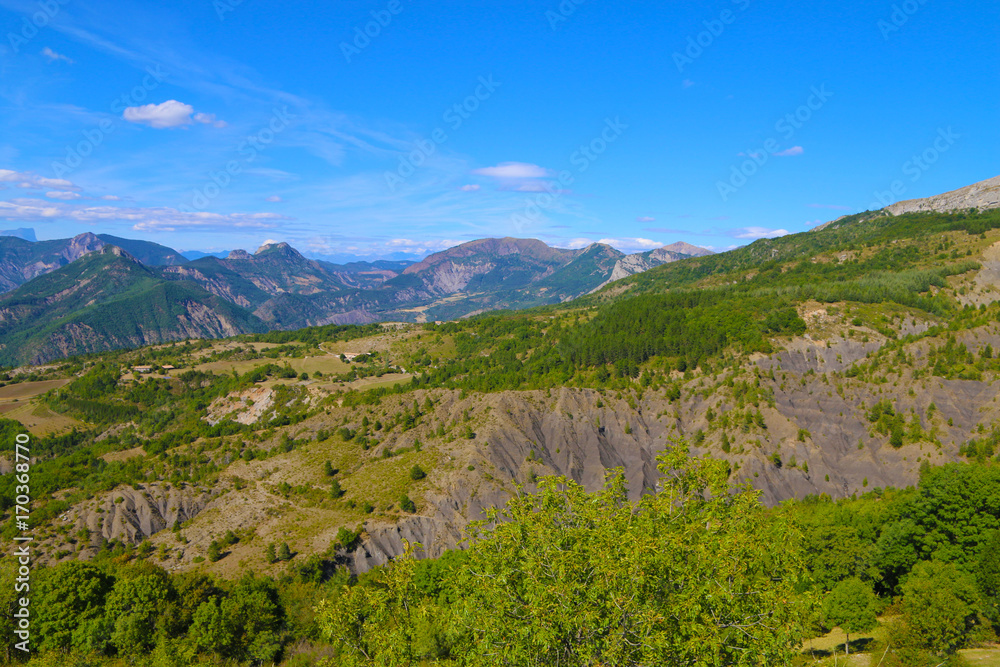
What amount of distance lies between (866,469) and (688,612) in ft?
276

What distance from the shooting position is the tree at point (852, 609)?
126ft

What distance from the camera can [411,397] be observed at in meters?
97.9

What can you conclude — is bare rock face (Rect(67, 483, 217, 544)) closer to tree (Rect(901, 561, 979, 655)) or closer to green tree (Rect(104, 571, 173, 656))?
green tree (Rect(104, 571, 173, 656))

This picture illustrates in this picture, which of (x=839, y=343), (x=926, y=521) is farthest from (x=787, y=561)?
(x=839, y=343)

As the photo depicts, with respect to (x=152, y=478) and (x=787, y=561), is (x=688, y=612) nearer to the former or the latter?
(x=787, y=561)

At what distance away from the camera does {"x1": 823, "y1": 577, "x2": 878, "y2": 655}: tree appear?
1510 inches

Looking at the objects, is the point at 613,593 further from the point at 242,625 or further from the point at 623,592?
the point at 242,625

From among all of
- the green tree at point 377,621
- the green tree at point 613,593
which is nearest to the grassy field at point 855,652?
the green tree at point 613,593

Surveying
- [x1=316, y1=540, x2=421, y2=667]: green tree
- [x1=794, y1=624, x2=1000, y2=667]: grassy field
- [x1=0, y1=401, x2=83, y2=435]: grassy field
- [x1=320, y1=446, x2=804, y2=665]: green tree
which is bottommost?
[x1=794, y1=624, x2=1000, y2=667]: grassy field

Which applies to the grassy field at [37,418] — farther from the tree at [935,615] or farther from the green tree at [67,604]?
the tree at [935,615]

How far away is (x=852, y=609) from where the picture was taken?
38812mm

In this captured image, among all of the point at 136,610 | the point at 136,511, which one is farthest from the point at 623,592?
the point at 136,511

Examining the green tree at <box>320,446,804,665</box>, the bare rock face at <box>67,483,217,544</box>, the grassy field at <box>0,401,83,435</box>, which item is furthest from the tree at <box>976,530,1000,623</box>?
the grassy field at <box>0,401,83,435</box>

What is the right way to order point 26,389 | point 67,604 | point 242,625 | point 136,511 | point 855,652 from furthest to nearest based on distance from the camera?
point 26,389 → point 136,511 → point 242,625 → point 67,604 → point 855,652
